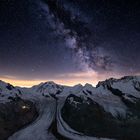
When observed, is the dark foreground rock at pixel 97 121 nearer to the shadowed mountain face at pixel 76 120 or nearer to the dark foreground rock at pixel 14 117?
the shadowed mountain face at pixel 76 120

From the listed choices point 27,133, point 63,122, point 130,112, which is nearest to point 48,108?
point 63,122

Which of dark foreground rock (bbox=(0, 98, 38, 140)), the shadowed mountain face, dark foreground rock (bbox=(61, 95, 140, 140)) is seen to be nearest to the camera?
the shadowed mountain face

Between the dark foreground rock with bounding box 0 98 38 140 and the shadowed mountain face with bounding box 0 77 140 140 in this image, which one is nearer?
the shadowed mountain face with bounding box 0 77 140 140

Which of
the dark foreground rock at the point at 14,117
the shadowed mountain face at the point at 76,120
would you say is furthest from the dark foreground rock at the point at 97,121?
the dark foreground rock at the point at 14,117

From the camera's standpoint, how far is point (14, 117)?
12081 cm

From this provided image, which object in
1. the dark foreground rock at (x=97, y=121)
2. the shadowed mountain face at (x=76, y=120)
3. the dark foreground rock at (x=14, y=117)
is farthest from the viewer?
the dark foreground rock at (x=97, y=121)

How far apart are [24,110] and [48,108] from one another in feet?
58.2

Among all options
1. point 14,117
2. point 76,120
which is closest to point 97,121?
point 76,120

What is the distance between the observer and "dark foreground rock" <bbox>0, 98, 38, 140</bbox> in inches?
3856

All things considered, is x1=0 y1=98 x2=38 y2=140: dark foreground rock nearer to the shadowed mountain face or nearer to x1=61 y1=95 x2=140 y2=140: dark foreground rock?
the shadowed mountain face

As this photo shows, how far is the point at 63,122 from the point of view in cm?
11444

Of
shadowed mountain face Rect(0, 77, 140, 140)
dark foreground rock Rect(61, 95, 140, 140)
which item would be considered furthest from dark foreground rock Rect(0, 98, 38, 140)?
dark foreground rock Rect(61, 95, 140, 140)

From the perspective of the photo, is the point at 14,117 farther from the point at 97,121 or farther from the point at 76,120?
the point at 97,121

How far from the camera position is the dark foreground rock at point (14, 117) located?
3856 inches
